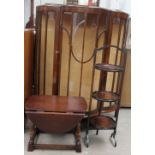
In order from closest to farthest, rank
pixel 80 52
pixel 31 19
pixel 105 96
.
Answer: pixel 105 96 < pixel 80 52 < pixel 31 19

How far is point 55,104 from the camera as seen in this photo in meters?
2.20

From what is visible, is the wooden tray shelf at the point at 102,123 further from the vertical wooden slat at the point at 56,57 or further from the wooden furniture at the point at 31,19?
the wooden furniture at the point at 31,19

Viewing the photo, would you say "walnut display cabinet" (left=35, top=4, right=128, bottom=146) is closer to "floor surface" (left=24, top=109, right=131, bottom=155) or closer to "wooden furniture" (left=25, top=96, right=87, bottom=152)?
"floor surface" (left=24, top=109, right=131, bottom=155)

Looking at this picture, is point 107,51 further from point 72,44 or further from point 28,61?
point 28,61

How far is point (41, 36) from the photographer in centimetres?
254

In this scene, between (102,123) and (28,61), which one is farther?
(28,61)

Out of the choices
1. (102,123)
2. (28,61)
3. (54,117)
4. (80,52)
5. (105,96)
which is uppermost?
(80,52)

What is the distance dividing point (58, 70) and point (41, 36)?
471mm

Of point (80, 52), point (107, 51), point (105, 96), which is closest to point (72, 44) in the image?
point (80, 52)

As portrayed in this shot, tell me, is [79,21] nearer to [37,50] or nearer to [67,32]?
[67,32]

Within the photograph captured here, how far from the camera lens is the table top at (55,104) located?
207cm

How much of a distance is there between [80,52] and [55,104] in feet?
2.31
